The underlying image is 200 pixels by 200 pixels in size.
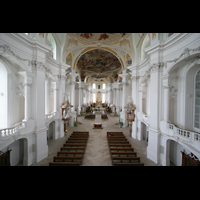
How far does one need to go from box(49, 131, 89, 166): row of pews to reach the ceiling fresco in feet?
48.0

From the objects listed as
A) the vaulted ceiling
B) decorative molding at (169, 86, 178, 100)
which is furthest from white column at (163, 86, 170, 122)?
the vaulted ceiling

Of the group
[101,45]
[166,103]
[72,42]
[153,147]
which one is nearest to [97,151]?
[153,147]

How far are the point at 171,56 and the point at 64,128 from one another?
39.9 feet

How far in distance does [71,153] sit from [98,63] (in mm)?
19226

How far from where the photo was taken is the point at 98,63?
73.8 ft

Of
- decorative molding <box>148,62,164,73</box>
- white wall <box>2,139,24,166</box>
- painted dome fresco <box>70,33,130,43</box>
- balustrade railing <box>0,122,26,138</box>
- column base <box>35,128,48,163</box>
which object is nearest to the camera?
balustrade railing <box>0,122,26,138</box>

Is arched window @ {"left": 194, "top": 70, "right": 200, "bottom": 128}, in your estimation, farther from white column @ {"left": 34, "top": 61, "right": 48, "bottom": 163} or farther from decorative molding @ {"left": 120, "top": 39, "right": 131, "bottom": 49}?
white column @ {"left": 34, "top": 61, "right": 48, "bottom": 163}

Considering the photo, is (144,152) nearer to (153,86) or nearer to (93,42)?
(153,86)

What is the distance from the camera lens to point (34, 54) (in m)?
7.10

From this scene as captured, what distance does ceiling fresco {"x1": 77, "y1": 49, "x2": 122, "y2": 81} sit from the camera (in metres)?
19.2

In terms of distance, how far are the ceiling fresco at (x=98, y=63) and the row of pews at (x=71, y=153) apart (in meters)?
14.6

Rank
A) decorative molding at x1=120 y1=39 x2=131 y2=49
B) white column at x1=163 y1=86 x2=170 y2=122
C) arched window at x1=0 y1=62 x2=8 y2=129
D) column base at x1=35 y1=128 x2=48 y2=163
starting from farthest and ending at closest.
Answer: decorative molding at x1=120 y1=39 x2=131 y2=49 → column base at x1=35 y1=128 x2=48 y2=163 → white column at x1=163 y1=86 x2=170 y2=122 → arched window at x1=0 y1=62 x2=8 y2=129

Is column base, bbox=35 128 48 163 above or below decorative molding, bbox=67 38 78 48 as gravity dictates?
below

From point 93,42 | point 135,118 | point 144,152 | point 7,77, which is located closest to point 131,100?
point 135,118
